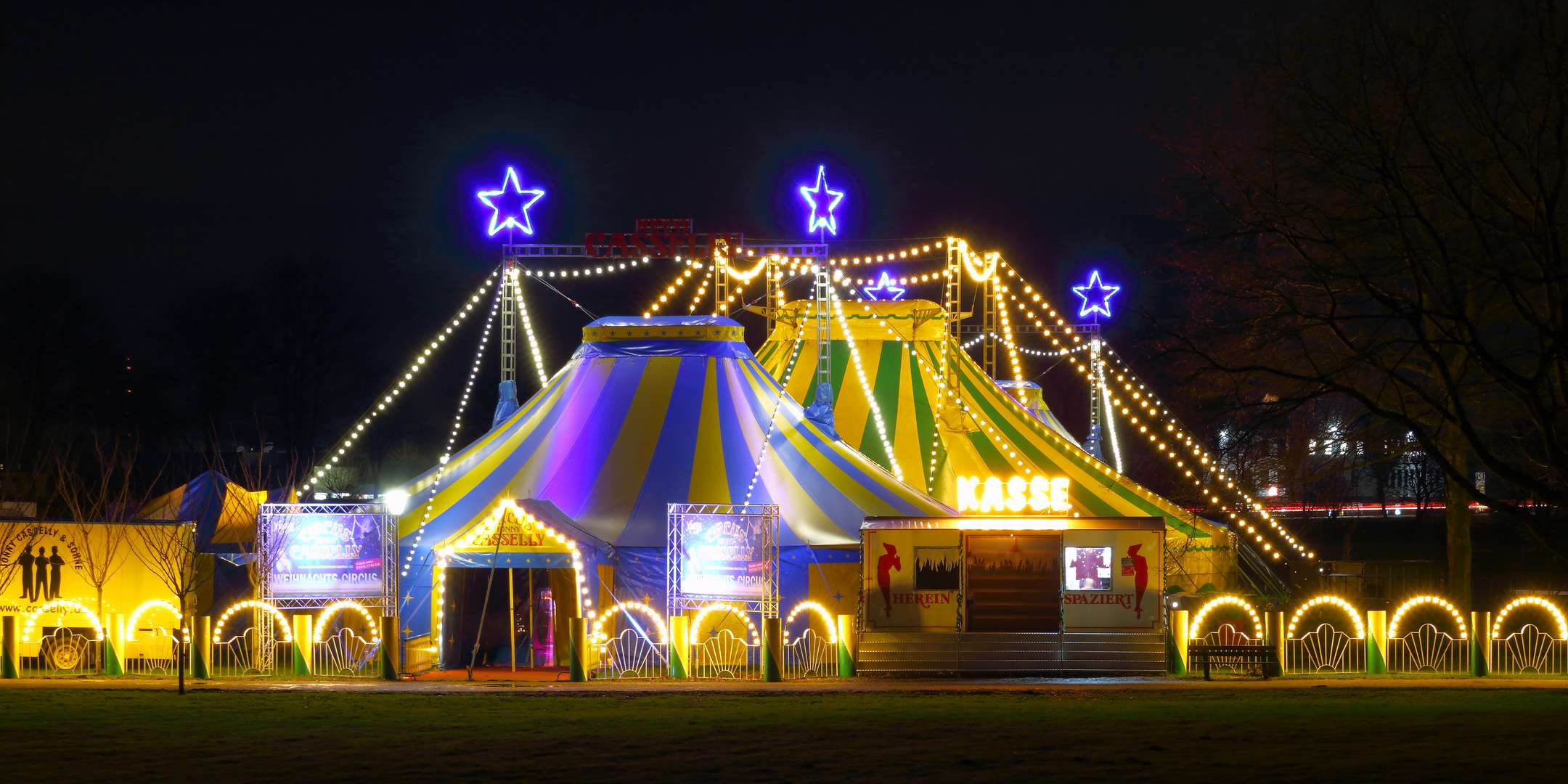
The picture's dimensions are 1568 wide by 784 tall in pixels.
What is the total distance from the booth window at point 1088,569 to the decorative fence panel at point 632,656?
149 inches

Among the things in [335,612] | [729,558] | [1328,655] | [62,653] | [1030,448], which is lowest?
[1328,655]

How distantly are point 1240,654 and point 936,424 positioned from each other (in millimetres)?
7744

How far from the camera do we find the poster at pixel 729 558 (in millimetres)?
11367

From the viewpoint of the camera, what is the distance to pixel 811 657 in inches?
462

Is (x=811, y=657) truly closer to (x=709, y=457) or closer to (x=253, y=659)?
(x=709, y=457)

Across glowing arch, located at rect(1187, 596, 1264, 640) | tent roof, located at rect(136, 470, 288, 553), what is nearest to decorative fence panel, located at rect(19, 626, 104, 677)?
tent roof, located at rect(136, 470, 288, 553)

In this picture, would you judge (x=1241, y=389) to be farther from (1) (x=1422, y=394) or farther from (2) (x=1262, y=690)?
(1) (x=1422, y=394)

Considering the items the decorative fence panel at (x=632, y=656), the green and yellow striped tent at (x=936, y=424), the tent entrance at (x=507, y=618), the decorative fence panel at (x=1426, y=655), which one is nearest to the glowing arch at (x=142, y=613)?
the tent entrance at (x=507, y=618)

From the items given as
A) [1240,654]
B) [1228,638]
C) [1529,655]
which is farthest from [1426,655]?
[1240,654]

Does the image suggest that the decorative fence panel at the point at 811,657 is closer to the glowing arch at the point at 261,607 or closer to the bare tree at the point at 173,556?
the glowing arch at the point at 261,607

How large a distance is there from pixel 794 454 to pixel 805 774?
25.6 ft

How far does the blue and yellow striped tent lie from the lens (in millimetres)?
12930

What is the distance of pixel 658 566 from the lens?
1229cm

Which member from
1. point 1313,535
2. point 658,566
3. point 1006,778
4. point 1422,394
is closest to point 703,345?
point 658,566
